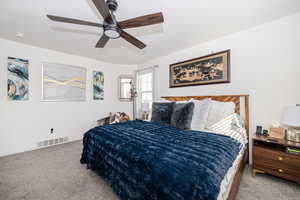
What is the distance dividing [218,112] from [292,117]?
86 cm

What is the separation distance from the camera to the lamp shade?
5.14ft

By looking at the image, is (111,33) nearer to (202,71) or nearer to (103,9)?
(103,9)

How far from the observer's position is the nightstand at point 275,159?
1.55 metres

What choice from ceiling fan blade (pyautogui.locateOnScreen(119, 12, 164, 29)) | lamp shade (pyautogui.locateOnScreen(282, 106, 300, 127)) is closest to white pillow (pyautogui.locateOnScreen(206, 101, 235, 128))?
lamp shade (pyautogui.locateOnScreen(282, 106, 300, 127))

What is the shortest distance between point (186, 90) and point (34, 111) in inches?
149

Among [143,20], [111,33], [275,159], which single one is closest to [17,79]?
[111,33]

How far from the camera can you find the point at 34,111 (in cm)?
295

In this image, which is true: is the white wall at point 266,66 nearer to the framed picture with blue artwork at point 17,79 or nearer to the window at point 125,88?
the window at point 125,88

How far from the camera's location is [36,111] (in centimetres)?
297

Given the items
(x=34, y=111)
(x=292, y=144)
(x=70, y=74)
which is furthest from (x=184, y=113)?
(x=34, y=111)

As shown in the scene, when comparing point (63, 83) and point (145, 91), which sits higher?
point (63, 83)

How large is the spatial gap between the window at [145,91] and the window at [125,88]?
0.39 m

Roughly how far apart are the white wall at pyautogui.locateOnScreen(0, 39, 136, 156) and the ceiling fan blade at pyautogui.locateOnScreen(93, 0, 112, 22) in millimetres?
2700

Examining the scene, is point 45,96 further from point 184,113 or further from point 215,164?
point 215,164
